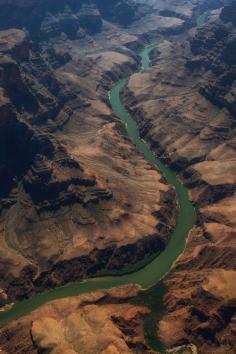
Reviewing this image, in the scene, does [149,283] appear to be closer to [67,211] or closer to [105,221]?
[105,221]

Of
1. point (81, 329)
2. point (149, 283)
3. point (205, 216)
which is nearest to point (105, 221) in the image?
point (149, 283)

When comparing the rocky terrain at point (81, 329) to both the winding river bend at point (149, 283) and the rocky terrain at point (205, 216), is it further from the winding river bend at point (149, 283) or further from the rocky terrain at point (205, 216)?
the rocky terrain at point (205, 216)

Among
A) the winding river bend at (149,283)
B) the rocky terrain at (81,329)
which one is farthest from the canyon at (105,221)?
the winding river bend at (149,283)

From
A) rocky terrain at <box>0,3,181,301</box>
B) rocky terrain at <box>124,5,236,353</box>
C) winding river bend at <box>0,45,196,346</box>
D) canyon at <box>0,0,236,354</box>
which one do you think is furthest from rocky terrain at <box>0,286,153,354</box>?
rocky terrain at <box>0,3,181,301</box>

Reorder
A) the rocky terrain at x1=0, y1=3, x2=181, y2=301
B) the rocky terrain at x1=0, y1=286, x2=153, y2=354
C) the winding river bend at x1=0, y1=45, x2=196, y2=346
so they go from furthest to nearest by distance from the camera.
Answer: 1. the rocky terrain at x1=0, y1=3, x2=181, y2=301
2. the winding river bend at x1=0, y1=45, x2=196, y2=346
3. the rocky terrain at x1=0, y1=286, x2=153, y2=354

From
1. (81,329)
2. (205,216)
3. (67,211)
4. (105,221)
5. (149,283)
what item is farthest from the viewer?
(205,216)

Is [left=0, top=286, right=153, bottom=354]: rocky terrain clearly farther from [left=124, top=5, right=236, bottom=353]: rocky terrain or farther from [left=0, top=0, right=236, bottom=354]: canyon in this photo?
[left=124, top=5, right=236, bottom=353]: rocky terrain

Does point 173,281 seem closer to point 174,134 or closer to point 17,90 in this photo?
point 174,134

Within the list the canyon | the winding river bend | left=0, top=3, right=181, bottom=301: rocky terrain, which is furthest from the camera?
left=0, top=3, right=181, bottom=301: rocky terrain

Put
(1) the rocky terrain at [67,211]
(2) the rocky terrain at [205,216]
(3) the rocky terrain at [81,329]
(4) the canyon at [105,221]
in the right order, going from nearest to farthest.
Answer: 1. (3) the rocky terrain at [81,329]
2. (4) the canyon at [105,221]
3. (2) the rocky terrain at [205,216]
4. (1) the rocky terrain at [67,211]

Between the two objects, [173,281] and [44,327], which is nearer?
[44,327]

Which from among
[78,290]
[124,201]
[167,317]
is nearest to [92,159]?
[124,201]
